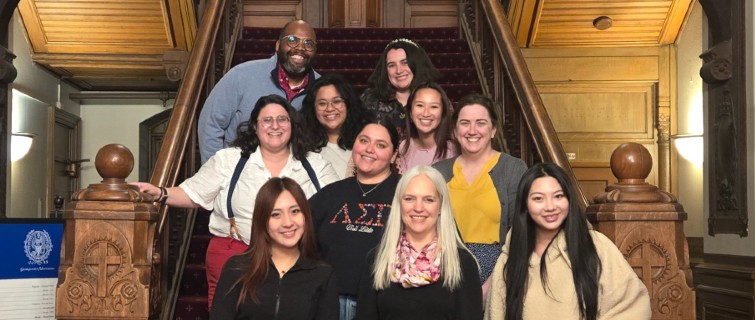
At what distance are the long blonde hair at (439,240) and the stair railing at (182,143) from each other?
0.91 meters

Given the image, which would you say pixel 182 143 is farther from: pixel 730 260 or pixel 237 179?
pixel 730 260

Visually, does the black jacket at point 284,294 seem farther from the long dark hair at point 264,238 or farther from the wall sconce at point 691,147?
the wall sconce at point 691,147

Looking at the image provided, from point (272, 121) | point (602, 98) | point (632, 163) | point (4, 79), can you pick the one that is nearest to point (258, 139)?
point (272, 121)

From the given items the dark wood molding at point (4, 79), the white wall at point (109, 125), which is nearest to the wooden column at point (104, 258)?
the dark wood molding at point (4, 79)

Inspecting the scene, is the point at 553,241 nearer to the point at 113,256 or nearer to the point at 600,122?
the point at 113,256

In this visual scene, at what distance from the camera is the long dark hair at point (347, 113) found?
389 cm

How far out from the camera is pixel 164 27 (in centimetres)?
832

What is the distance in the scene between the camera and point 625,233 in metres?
3.27

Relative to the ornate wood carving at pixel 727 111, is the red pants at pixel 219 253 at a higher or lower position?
lower

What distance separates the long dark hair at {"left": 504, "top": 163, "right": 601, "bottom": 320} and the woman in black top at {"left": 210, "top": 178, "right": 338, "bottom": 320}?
0.56 meters

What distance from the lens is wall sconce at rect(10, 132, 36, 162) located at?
818cm

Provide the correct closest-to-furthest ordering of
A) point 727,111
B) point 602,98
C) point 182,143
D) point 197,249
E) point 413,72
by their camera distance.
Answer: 1. point 413,72
2. point 182,143
3. point 197,249
4. point 727,111
5. point 602,98

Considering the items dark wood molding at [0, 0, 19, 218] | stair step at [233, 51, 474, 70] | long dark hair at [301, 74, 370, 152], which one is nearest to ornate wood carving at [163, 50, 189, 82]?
stair step at [233, 51, 474, 70]

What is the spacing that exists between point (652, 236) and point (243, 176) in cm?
147
